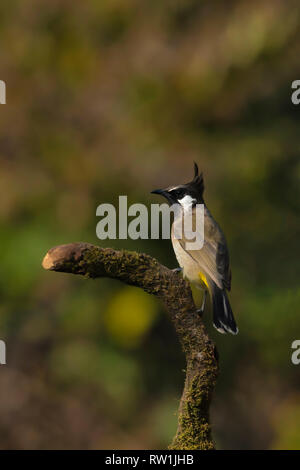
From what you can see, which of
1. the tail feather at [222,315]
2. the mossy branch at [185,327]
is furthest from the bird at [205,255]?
the mossy branch at [185,327]

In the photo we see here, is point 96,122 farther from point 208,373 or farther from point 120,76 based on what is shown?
point 208,373

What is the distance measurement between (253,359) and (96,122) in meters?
2.78

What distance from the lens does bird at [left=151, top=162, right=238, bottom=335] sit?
7.27 ft

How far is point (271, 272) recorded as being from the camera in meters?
6.38

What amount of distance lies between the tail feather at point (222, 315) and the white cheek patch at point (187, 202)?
1.04 ft

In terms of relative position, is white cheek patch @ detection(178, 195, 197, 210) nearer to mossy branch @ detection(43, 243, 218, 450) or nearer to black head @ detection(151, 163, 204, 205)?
black head @ detection(151, 163, 204, 205)

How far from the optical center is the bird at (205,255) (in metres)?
2.22

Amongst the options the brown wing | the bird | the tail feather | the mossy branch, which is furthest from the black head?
the mossy branch

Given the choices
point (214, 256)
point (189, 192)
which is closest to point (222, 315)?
point (214, 256)

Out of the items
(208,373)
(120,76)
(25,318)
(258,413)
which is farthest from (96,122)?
(208,373)
